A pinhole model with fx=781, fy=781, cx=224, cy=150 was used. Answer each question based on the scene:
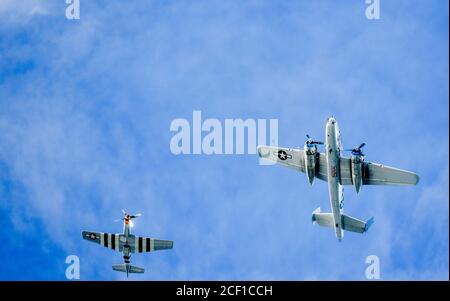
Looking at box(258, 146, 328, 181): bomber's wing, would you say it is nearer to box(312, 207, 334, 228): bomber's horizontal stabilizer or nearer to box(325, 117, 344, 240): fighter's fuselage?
box(312, 207, 334, 228): bomber's horizontal stabilizer

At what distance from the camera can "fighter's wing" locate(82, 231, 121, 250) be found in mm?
68250

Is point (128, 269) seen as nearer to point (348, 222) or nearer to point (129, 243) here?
point (129, 243)

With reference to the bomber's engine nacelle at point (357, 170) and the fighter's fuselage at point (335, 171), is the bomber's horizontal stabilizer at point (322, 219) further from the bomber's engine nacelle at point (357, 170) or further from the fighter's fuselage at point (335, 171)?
the bomber's engine nacelle at point (357, 170)

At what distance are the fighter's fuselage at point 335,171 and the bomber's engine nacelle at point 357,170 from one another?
51.5 inches

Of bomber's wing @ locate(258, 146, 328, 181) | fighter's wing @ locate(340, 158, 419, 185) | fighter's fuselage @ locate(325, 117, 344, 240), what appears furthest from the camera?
bomber's wing @ locate(258, 146, 328, 181)

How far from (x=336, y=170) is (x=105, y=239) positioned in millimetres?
21068

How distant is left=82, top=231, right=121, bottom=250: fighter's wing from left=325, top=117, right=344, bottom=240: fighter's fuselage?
61.9ft

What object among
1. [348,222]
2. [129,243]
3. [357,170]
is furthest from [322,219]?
[129,243]

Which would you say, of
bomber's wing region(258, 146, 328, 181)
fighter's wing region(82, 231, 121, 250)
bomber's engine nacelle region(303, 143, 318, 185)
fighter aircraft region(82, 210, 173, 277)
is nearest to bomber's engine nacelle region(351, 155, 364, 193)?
bomber's engine nacelle region(303, 143, 318, 185)
